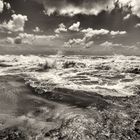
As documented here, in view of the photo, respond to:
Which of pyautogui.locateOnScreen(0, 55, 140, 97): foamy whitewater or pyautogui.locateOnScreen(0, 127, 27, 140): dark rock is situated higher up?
pyautogui.locateOnScreen(0, 55, 140, 97): foamy whitewater

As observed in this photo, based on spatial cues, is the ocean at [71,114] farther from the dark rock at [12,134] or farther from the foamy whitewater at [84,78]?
the foamy whitewater at [84,78]

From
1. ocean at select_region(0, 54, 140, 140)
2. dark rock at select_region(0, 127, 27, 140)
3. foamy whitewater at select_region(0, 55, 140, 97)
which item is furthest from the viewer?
foamy whitewater at select_region(0, 55, 140, 97)

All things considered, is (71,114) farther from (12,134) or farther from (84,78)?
(84,78)

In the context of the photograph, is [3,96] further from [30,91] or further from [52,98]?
[52,98]

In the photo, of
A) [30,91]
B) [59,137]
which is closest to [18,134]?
[59,137]

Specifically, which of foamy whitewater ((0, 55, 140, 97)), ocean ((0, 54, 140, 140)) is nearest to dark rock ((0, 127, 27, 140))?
ocean ((0, 54, 140, 140))

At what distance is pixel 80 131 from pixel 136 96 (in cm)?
656

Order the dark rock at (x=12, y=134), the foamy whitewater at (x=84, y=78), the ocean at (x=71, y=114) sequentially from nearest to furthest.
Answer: the dark rock at (x=12, y=134), the ocean at (x=71, y=114), the foamy whitewater at (x=84, y=78)

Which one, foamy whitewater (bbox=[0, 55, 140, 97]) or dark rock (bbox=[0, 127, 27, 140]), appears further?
foamy whitewater (bbox=[0, 55, 140, 97])

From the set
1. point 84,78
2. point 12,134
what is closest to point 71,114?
point 12,134

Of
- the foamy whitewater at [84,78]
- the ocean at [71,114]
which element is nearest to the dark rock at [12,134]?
the ocean at [71,114]

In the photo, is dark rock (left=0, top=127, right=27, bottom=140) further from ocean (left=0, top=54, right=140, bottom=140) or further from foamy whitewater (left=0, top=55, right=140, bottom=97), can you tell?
foamy whitewater (left=0, top=55, right=140, bottom=97)

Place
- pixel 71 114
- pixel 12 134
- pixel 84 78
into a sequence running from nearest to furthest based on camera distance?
pixel 12 134 < pixel 71 114 < pixel 84 78

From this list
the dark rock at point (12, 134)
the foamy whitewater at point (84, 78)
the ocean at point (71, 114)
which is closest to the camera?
the dark rock at point (12, 134)
